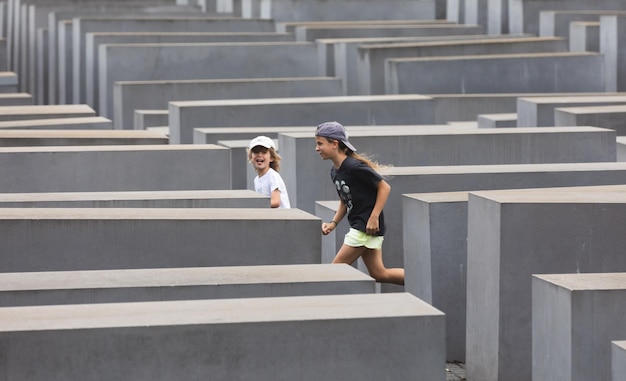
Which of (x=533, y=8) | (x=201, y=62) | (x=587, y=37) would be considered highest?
(x=533, y=8)

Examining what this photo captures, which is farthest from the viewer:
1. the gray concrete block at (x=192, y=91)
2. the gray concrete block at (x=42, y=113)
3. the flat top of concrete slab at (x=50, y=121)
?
the gray concrete block at (x=192, y=91)

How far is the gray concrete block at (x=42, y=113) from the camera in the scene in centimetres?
1266

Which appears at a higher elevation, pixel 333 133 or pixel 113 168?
pixel 333 133

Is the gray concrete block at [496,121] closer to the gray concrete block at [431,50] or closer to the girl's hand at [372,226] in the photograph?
the gray concrete block at [431,50]

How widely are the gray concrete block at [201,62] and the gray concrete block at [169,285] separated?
11577 millimetres

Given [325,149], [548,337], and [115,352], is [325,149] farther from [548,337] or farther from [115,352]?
[115,352]

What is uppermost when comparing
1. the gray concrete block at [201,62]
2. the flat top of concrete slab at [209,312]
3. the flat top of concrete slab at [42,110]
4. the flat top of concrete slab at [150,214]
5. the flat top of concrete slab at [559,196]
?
the gray concrete block at [201,62]

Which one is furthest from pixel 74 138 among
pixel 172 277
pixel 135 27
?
pixel 135 27

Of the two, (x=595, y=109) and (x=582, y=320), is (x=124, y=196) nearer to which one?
(x=582, y=320)

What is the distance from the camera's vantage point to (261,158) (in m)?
7.80

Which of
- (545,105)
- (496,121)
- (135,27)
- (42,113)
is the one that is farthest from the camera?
(135,27)

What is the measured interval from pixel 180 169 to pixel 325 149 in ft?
6.96

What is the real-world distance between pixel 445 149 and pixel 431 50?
7253mm

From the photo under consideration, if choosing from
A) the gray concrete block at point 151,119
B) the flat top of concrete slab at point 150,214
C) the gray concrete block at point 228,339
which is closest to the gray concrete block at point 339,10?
the gray concrete block at point 151,119
